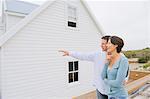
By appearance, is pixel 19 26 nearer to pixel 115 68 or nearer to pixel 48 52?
pixel 48 52

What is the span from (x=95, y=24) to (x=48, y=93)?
4641mm

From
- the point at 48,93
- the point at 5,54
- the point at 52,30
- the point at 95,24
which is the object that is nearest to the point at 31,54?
the point at 5,54

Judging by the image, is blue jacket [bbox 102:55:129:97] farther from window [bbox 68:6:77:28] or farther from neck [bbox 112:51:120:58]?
window [bbox 68:6:77:28]

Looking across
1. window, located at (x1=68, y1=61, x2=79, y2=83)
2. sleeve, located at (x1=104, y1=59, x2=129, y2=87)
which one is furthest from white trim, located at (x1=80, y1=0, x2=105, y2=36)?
sleeve, located at (x1=104, y1=59, x2=129, y2=87)

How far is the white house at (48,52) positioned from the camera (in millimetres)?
5318

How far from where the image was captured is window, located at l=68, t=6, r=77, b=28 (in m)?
7.68

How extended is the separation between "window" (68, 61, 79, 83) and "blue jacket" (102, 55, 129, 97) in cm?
581

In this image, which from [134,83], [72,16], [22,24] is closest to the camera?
[134,83]

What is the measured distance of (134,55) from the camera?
82.5 ft

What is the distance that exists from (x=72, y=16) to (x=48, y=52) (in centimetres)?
236

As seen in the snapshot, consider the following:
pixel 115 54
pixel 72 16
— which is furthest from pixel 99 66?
pixel 72 16

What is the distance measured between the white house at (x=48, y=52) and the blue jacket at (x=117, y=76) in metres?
4.10

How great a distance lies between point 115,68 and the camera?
173 centimetres

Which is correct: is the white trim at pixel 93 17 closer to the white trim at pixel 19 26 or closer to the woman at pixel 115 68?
the white trim at pixel 19 26
